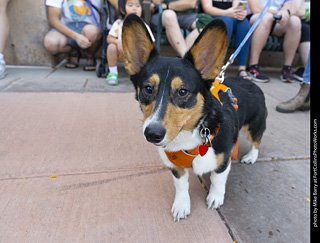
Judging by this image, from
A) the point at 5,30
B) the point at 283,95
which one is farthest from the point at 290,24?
A: the point at 5,30

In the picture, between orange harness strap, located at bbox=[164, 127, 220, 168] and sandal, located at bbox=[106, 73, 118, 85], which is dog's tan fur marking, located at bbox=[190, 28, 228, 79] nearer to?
orange harness strap, located at bbox=[164, 127, 220, 168]

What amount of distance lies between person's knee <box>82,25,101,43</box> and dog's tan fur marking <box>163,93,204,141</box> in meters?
4.36

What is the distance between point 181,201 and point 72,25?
5086 mm

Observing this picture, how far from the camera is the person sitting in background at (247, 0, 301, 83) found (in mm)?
5129

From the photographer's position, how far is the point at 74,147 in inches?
102

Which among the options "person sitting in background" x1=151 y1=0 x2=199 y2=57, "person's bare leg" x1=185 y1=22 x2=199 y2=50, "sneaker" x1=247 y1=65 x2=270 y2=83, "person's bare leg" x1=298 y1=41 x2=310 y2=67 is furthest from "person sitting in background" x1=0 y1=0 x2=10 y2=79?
"person's bare leg" x1=298 y1=41 x2=310 y2=67

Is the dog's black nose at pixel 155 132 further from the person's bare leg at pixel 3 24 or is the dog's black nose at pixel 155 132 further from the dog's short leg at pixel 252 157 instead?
the person's bare leg at pixel 3 24

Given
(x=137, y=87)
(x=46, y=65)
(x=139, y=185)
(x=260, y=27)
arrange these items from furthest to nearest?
(x=46, y=65) → (x=260, y=27) → (x=139, y=185) → (x=137, y=87)

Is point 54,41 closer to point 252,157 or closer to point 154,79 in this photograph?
point 154,79

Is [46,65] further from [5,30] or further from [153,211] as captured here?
[153,211]

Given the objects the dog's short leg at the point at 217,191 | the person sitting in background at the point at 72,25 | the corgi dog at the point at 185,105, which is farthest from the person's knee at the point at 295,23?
the dog's short leg at the point at 217,191

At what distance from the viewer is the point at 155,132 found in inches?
50.9

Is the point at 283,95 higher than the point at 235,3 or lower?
lower
